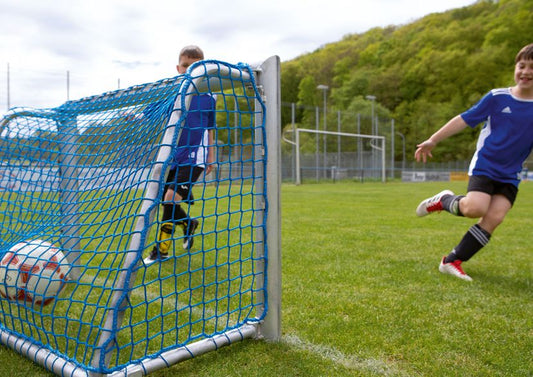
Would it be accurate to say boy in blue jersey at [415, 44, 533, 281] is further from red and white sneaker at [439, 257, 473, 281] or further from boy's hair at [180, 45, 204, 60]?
boy's hair at [180, 45, 204, 60]

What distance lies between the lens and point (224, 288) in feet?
10.0

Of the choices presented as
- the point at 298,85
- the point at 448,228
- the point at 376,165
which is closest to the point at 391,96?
the point at 298,85

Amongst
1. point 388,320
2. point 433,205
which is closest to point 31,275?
point 388,320

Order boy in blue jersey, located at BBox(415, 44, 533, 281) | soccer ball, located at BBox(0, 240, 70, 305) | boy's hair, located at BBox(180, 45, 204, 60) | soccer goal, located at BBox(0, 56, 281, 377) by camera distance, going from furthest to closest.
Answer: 1. boy's hair, located at BBox(180, 45, 204, 60)
2. boy in blue jersey, located at BBox(415, 44, 533, 281)
3. soccer ball, located at BBox(0, 240, 70, 305)
4. soccer goal, located at BBox(0, 56, 281, 377)

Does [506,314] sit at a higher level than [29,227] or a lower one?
lower

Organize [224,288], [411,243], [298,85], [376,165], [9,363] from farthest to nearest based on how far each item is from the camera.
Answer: [298,85]
[376,165]
[411,243]
[224,288]
[9,363]


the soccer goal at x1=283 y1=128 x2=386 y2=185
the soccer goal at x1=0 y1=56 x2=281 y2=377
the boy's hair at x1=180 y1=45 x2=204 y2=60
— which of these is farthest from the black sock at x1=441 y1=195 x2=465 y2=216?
the soccer goal at x1=283 y1=128 x2=386 y2=185

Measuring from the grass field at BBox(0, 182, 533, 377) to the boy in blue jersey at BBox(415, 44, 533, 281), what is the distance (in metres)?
0.46

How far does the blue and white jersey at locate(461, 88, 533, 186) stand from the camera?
3236 millimetres

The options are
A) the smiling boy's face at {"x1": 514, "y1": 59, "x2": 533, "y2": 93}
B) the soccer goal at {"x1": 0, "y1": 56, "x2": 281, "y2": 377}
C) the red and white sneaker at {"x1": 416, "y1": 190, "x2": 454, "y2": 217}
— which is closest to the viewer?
the soccer goal at {"x1": 0, "y1": 56, "x2": 281, "y2": 377}

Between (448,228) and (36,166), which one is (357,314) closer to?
(36,166)

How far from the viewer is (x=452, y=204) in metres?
3.45

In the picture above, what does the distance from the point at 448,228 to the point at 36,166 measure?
207 inches

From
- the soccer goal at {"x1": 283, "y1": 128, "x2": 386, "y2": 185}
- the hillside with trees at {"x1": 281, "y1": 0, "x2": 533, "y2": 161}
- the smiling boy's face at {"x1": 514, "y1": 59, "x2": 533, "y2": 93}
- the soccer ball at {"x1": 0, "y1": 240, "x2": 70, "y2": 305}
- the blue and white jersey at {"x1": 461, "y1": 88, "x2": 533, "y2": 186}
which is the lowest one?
the soccer ball at {"x1": 0, "y1": 240, "x2": 70, "y2": 305}
